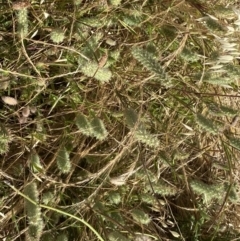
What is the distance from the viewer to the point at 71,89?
1464mm

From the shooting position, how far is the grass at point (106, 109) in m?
1.38

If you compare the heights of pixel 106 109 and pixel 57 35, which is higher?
pixel 57 35

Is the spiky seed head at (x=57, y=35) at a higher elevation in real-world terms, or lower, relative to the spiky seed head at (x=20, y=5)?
lower

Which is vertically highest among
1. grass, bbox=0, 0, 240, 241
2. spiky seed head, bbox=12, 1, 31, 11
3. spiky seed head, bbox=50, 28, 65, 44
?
spiky seed head, bbox=12, 1, 31, 11

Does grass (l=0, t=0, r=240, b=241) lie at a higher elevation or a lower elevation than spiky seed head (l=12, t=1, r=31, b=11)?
lower

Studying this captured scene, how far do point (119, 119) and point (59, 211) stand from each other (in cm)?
34

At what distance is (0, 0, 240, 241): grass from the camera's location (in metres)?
1.38

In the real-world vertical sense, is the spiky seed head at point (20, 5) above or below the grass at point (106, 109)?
above

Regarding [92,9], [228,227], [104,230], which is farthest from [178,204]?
[92,9]

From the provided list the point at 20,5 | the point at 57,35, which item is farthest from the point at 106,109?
the point at 20,5

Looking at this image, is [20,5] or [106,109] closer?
[20,5]

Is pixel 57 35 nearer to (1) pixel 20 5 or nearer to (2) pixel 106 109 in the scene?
(1) pixel 20 5

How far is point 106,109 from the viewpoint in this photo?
1.48 metres

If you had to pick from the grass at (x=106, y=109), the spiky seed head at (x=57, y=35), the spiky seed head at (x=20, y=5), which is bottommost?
the grass at (x=106, y=109)
